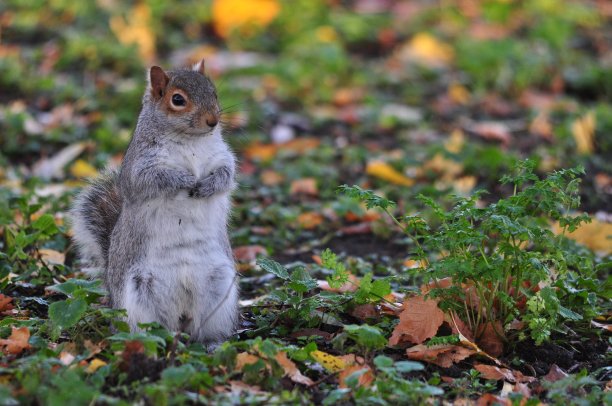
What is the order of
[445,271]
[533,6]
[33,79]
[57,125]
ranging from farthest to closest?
[533,6], [33,79], [57,125], [445,271]

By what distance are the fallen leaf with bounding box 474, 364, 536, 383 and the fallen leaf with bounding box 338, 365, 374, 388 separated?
469 millimetres

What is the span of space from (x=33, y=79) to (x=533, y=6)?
4.91 metres

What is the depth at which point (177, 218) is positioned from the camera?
3.63 metres

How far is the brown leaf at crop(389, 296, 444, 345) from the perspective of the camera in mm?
3697

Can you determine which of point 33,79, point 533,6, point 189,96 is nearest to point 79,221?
point 189,96

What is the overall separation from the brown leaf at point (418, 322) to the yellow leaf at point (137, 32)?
198 inches

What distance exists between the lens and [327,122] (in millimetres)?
7621

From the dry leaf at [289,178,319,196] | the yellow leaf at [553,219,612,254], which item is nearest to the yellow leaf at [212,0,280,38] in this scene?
the dry leaf at [289,178,319,196]

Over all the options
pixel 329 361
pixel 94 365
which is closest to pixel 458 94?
pixel 329 361

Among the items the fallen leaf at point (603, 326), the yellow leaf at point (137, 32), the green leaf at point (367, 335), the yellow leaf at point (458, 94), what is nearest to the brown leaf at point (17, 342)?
the green leaf at point (367, 335)

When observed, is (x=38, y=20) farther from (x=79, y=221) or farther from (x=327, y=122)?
(x=79, y=221)

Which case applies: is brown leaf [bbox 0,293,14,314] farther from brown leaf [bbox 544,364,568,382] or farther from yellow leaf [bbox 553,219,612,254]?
yellow leaf [bbox 553,219,612,254]

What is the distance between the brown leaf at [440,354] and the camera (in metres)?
3.61

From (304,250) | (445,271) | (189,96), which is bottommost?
(304,250)
